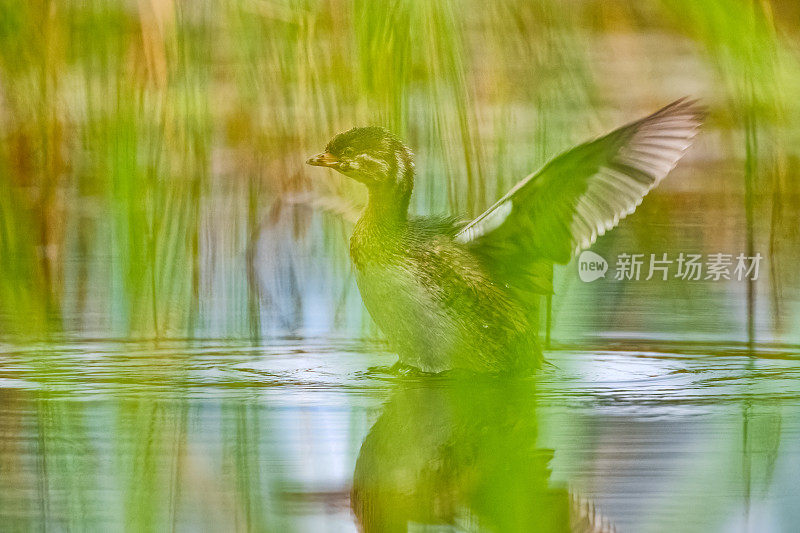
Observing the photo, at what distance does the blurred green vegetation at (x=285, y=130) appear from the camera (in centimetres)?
258

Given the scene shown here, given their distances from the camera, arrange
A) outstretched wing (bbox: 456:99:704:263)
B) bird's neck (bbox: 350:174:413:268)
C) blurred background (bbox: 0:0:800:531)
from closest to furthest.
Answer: blurred background (bbox: 0:0:800:531), outstretched wing (bbox: 456:99:704:263), bird's neck (bbox: 350:174:413:268)

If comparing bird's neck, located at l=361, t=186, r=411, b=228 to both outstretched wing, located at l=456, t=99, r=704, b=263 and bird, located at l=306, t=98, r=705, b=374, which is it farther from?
outstretched wing, located at l=456, t=99, r=704, b=263

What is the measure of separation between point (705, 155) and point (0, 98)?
268cm

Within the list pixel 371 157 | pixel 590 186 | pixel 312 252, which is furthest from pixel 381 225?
pixel 312 252

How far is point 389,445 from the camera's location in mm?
1878

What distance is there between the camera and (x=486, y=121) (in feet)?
14.0

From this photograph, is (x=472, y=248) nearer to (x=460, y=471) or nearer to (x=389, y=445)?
(x=389, y=445)

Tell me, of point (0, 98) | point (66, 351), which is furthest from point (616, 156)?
point (0, 98)

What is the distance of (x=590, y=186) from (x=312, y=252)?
1.25 m

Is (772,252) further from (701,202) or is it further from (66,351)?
(66,351)

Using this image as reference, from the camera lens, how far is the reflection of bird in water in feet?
4.85
